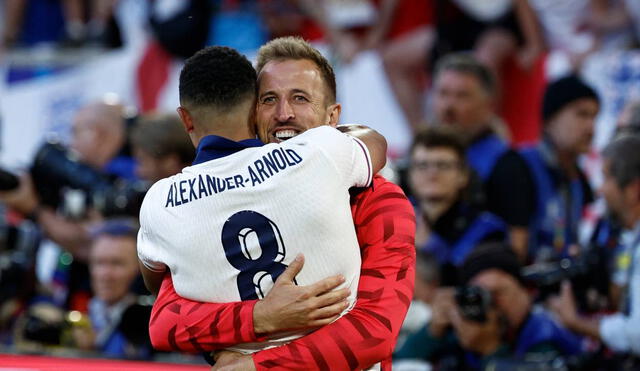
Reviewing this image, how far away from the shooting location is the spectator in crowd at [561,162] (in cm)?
596

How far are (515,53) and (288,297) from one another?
445 cm

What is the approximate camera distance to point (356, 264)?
9.57ft

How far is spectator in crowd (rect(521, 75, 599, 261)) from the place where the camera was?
19.6 feet

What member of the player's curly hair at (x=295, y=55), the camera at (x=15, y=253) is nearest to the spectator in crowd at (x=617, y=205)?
the player's curly hair at (x=295, y=55)

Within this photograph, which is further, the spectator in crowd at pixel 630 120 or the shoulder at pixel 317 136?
the spectator in crowd at pixel 630 120

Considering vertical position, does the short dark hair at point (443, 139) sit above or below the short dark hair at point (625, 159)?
above

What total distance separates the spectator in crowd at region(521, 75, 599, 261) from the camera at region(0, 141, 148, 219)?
7.39 feet

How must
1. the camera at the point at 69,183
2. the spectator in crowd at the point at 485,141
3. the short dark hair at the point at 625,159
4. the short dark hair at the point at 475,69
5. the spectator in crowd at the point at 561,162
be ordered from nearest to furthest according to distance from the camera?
1. the short dark hair at the point at 625,159
2. the spectator in crowd at the point at 485,141
3. the spectator in crowd at the point at 561,162
4. the short dark hair at the point at 475,69
5. the camera at the point at 69,183

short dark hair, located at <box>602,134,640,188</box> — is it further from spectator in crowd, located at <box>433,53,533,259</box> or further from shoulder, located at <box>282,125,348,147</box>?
shoulder, located at <box>282,125,348,147</box>

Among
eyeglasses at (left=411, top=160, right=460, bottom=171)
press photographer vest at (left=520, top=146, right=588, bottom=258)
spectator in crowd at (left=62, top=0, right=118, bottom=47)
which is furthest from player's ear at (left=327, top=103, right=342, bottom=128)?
spectator in crowd at (left=62, top=0, right=118, bottom=47)

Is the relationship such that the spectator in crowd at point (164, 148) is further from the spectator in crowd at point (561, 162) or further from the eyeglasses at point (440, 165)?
the spectator in crowd at point (561, 162)

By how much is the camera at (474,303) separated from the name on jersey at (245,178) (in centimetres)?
241

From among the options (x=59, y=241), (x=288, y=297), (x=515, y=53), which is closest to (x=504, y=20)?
(x=515, y=53)

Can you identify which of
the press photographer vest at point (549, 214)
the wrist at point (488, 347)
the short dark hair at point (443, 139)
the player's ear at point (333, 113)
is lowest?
the wrist at point (488, 347)
